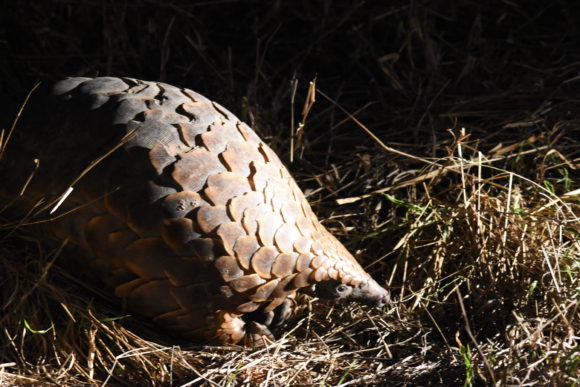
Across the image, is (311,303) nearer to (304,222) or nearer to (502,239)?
(304,222)

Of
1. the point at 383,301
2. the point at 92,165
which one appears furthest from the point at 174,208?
the point at 383,301

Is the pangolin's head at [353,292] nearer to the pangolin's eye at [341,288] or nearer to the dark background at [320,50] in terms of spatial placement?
the pangolin's eye at [341,288]

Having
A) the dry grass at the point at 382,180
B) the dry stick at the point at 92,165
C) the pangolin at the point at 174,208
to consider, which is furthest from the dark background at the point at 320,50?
the dry stick at the point at 92,165

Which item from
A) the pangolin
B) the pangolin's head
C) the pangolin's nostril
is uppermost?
the pangolin

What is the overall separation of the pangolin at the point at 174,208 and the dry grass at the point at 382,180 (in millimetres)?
114

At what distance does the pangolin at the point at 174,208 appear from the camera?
1.82 metres

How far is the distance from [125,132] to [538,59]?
1.77 m

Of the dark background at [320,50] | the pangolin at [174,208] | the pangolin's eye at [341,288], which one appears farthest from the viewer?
the dark background at [320,50]

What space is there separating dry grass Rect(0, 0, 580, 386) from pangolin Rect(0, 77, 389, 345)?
4.5 inches

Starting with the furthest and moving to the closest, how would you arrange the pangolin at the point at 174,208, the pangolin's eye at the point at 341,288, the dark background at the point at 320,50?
the dark background at the point at 320,50
the pangolin's eye at the point at 341,288
the pangolin at the point at 174,208

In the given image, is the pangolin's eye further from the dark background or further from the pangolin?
the dark background

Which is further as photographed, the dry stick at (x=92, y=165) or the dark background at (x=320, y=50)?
the dark background at (x=320, y=50)

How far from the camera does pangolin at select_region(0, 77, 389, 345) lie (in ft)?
5.98

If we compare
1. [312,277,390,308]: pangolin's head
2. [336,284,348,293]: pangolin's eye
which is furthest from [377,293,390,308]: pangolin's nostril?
[336,284,348,293]: pangolin's eye
